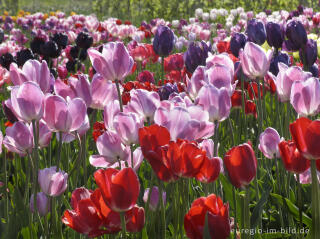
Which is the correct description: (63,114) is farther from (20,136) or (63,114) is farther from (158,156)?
(158,156)

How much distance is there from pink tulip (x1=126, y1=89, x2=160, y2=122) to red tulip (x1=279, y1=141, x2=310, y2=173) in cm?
38

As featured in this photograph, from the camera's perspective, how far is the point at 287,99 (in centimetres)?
168

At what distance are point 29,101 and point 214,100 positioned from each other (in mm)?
522

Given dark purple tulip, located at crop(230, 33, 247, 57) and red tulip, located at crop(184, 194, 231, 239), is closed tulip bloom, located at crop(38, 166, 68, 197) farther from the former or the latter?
dark purple tulip, located at crop(230, 33, 247, 57)

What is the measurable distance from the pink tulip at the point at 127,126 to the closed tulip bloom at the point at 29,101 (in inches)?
9.3

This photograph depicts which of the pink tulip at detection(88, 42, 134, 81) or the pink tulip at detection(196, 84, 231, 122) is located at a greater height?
the pink tulip at detection(88, 42, 134, 81)

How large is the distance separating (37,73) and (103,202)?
716 mm

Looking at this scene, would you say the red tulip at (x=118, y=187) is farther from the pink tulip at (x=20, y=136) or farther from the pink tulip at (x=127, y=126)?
the pink tulip at (x=20, y=136)

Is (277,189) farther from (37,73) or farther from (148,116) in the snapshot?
(37,73)

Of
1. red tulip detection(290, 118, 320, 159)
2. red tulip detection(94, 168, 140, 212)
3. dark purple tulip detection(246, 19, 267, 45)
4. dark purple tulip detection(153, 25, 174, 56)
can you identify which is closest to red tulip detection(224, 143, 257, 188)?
red tulip detection(290, 118, 320, 159)

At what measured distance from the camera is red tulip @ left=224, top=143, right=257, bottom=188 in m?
1.06

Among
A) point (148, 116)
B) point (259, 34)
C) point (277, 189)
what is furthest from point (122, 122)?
point (259, 34)

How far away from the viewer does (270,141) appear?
5.10ft

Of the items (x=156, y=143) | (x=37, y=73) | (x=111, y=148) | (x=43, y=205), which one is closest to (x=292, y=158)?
(x=156, y=143)
